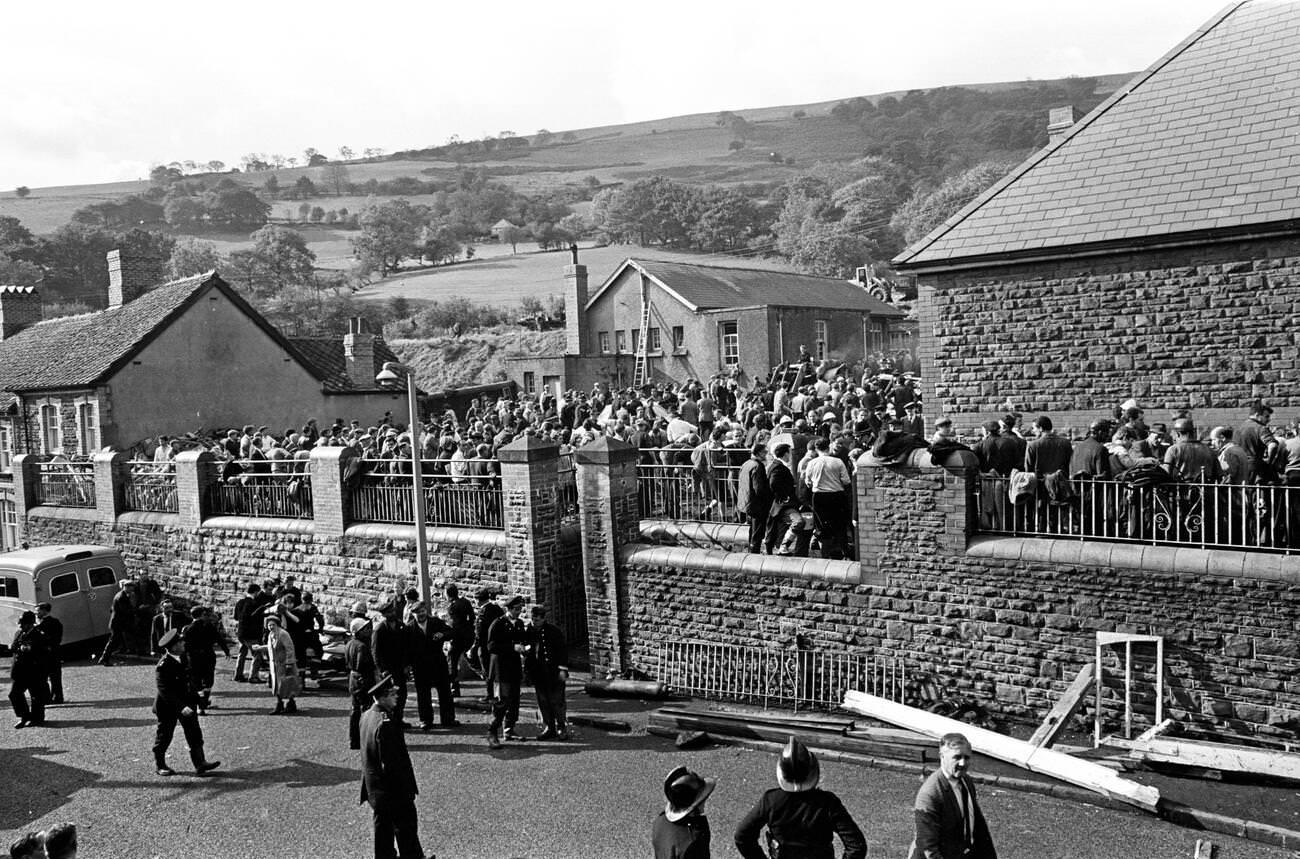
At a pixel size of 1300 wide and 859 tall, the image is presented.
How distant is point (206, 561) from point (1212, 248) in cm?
1754

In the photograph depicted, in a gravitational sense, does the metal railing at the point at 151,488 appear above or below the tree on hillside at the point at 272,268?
below

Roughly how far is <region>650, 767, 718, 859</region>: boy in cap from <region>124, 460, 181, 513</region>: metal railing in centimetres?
1696

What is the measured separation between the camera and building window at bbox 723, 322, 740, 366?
4209 cm

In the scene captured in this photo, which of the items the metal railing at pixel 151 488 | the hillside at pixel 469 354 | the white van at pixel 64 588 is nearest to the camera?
the white van at pixel 64 588

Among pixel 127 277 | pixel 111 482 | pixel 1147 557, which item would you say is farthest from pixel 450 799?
pixel 127 277

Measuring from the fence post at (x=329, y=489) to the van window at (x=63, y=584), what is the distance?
4.32m

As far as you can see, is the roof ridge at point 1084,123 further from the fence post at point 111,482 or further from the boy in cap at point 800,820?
the fence post at point 111,482

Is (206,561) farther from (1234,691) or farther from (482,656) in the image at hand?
(1234,691)

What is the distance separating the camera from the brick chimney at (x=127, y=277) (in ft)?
101

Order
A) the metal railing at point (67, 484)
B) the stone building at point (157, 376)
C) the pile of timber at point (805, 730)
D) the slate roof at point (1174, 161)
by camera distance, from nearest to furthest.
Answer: the pile of timber at point (805, 730), the slate roof at point (1174, 161), the metal railing at point (67, 484), the stone building at point (157, 376)

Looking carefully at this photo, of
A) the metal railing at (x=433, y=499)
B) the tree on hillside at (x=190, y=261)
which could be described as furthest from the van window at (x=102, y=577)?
the tree on hillside at (x=190, y=261)

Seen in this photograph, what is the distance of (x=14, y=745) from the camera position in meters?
11.9

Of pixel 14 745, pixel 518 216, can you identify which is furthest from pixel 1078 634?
pixel 518 216

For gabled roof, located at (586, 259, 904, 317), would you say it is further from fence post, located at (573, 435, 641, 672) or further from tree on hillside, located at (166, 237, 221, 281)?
tree on hillside, located at (166, 237, 221, 281)
